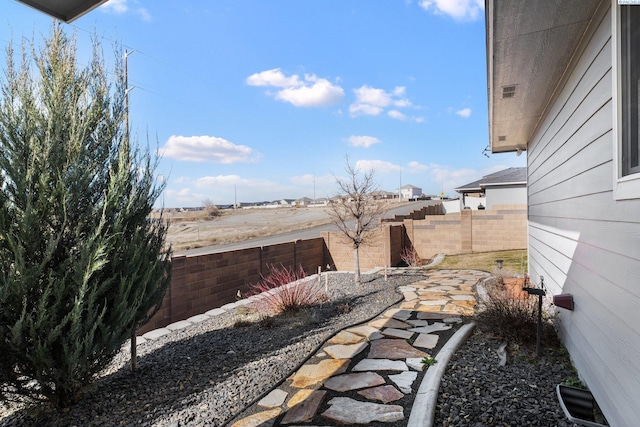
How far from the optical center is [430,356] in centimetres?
330

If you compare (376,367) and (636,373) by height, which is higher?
(636,373)

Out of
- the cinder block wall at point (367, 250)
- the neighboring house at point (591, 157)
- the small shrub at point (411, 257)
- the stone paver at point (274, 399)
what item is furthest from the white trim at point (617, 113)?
the small shrub at point (411, 257)

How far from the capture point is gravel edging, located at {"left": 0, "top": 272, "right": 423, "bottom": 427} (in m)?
2.43

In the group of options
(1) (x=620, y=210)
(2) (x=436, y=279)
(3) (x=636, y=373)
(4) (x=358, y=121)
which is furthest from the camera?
(4) (x=358, y=121)

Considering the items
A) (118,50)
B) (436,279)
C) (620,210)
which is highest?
(118,50)

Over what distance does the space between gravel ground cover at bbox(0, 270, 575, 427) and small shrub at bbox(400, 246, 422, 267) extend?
626cm

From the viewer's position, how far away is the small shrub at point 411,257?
1021cm

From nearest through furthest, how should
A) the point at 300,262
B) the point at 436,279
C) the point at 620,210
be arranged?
the point at 620,210 → the point at 436,279 → the point at 300,262

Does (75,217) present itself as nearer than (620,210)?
No

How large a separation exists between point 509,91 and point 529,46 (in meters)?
1.21

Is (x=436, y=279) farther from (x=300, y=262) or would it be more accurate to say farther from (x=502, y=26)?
(x=502, y=26)

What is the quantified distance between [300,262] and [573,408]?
23.1 ft

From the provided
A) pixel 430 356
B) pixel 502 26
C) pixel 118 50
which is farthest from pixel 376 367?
pixel 118 50

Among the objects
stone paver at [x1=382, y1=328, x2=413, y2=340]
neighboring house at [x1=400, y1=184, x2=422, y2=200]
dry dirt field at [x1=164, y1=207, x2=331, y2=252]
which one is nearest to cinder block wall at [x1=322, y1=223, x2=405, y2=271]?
dry dirt field at [x1=164, y1=207, x2=331, y2=252]
